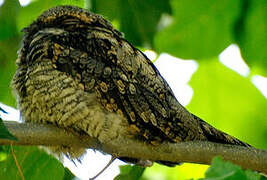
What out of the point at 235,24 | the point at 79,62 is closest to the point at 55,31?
the point at 79,62

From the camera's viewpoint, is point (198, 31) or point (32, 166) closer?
point (32, 166)

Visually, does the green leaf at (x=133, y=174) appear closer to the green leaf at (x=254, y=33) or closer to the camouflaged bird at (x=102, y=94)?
the camouflaged bird at (x=102, y=94)

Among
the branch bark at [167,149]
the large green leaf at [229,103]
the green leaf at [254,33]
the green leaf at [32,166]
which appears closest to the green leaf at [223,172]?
the branch bark at [167,149]

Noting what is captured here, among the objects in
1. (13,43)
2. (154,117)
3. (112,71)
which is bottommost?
(154,117)

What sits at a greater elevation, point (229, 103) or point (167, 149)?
point (229, 103)

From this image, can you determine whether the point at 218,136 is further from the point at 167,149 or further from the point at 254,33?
the point at 254,33

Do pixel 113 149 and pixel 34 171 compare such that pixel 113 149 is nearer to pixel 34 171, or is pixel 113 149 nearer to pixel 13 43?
pixel 34 171

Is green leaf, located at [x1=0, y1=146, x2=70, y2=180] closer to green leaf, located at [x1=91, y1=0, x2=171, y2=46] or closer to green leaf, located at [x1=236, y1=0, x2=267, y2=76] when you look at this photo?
green leaf, located at [x1=91, y1=0, x2=171, y2=46]

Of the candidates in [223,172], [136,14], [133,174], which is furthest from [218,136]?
[223,172]
